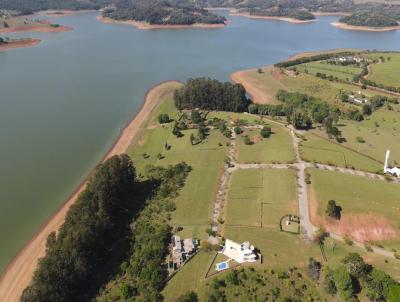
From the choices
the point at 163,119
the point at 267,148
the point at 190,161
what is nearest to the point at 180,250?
the point at 190,161

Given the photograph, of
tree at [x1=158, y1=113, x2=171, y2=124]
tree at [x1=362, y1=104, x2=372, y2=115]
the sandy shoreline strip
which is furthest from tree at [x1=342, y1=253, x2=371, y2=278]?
tree at [x1=362, y1=104, x2=372, y2=115]

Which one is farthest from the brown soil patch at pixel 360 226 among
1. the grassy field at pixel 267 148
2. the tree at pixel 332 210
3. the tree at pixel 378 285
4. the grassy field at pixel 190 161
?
the grassy field at pixel 267 148

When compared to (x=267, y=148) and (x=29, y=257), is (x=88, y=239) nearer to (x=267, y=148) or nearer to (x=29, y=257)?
(x=29, y=257)

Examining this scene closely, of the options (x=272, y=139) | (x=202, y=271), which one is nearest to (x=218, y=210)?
(x=202, y=271)

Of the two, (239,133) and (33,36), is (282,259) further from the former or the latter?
(33,36)

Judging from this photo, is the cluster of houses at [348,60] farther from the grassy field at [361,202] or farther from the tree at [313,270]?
the tree at [313,270]

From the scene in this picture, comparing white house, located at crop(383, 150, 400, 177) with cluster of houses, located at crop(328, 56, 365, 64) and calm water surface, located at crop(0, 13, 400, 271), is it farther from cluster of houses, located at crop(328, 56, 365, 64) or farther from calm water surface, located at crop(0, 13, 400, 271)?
cluster of houses, located at crop(328, 56, 365, 64)
